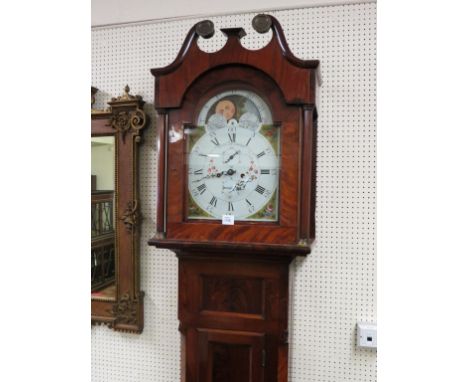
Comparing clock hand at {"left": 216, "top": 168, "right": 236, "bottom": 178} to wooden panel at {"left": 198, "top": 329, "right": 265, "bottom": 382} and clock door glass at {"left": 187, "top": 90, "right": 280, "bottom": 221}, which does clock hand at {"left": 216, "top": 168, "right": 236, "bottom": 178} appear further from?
wooden panel at {"left": 198, "top": 329, "right": 265, "bottom": 382}

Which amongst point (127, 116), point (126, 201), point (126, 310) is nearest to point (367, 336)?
point (126, 310)

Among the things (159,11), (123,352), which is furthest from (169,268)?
(159,11)

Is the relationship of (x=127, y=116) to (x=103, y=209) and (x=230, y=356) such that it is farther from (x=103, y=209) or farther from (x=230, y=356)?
(x=230, y=356)

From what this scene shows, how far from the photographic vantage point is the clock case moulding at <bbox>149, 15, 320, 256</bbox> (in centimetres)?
94

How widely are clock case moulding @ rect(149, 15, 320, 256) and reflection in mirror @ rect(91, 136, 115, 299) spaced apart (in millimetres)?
430

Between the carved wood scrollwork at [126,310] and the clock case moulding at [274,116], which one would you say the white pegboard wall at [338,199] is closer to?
the clock case moulding at [274,116]

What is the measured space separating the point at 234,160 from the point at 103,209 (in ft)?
2.11

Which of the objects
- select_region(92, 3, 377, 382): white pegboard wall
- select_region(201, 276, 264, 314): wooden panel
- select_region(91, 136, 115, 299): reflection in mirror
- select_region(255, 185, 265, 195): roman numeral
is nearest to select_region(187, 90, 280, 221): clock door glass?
select_region(255, 185, 265, 195): roman numeral

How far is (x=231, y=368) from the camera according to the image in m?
1.05

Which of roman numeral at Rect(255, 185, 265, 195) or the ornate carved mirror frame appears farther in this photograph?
the ornate carved mirror frame

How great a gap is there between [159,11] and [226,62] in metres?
0.56

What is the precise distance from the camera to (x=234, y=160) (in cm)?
100

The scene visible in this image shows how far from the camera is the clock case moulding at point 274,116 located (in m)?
0.94

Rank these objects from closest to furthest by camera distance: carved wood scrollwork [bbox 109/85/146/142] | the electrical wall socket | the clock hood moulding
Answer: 1. the clock hood moulding
2. the electrical wall socket
3. carved wood scrollwork [bbox 109/85/146/142]
